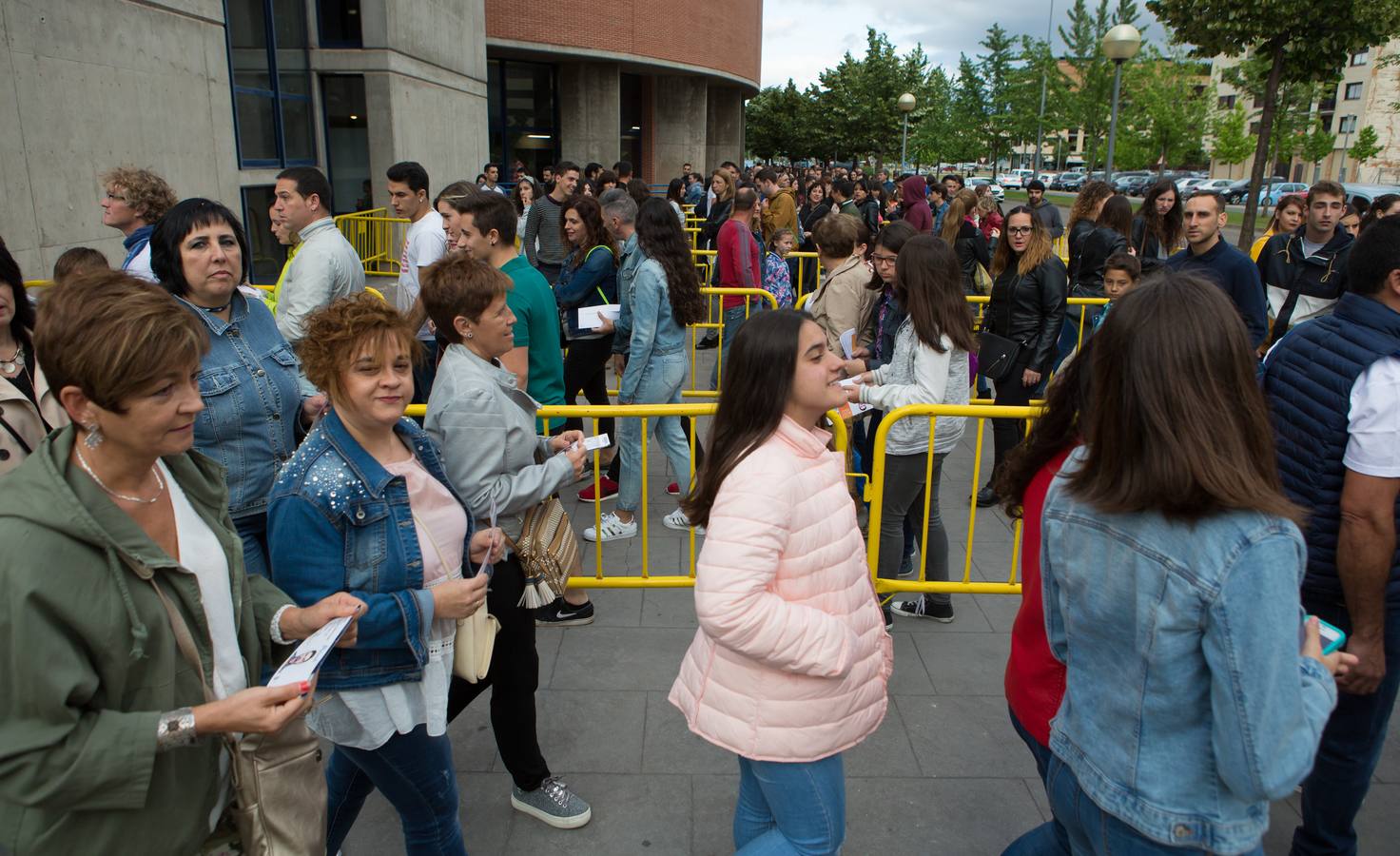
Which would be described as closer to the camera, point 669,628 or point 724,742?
point 724,742

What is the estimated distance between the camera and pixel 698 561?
2074 millimetres

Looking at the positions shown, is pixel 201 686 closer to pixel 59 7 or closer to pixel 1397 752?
pixel 1397 752

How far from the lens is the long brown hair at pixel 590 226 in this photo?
6707 mm

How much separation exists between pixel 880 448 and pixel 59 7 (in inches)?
296

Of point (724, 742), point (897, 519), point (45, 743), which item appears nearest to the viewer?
point (45, 743)

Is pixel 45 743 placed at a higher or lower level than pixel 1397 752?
higher

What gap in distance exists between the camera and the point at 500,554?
2709 millimetres

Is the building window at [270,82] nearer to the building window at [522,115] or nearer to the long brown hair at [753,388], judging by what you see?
the long brown hair at [753,388]

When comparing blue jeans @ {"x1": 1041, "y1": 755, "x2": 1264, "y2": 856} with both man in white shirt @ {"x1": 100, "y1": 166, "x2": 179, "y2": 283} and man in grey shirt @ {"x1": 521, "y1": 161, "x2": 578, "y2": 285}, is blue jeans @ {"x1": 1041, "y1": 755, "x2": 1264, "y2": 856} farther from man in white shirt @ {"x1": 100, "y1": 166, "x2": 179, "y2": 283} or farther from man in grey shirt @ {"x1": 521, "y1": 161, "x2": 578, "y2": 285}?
man in grey shirt @ {"x1": 521, "y1": 161, "x2": 578, "y2": 285}

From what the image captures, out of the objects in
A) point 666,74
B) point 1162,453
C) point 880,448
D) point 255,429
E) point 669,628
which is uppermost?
point 666,74

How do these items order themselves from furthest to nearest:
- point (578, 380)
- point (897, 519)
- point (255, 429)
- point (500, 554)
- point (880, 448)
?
1. point (578, 380)
2. point (897, 519)
3. point (880, 448)
4. point (255, 429)
5. point (500, 554)

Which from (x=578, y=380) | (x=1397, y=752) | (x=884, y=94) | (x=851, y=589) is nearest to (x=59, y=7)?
(x=578, y=380)

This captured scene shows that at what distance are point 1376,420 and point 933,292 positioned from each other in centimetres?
212

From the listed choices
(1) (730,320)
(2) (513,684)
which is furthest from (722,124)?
(2) (513,684)
